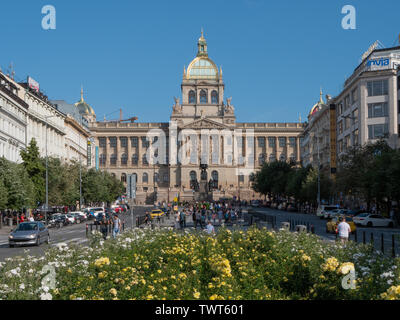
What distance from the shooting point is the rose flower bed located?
34.5ft

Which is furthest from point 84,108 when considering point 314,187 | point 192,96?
point 314,187

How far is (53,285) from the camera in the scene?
1097cm

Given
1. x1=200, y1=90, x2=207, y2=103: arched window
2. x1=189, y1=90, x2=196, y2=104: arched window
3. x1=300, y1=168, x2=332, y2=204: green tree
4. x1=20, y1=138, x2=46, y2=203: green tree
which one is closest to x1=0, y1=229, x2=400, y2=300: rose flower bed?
x1=20, y1=138, x2=46, y2=203: green tree

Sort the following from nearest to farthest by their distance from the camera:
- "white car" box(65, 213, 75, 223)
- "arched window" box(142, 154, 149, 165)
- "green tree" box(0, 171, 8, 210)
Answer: "green tree" box(0, 171, 8, 210)
"white car" box(65, 213, 75, 223)
"arched window" box(142, 154, 149, 165)

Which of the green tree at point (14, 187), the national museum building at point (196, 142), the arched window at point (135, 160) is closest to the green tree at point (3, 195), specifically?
the green tree at point (14, 187)

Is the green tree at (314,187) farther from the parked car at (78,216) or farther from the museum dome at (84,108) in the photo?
the museum dome at (84,108)

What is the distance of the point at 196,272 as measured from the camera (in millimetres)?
13391

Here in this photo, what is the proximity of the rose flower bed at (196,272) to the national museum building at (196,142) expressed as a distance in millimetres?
134548

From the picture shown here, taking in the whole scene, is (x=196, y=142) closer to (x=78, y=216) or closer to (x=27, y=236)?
(x=78, y=216)

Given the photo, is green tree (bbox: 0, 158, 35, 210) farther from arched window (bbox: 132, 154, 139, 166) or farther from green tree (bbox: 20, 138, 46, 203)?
arched window (bbox: 132, 154, 139, 166)

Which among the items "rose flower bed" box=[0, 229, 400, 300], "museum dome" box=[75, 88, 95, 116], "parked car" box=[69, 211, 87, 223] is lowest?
"parked car" box=[69, 211, 87, 223]

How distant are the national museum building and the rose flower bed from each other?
135 m

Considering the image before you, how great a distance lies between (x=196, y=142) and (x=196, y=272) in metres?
148

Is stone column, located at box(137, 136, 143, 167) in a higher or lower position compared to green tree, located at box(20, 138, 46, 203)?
higher
